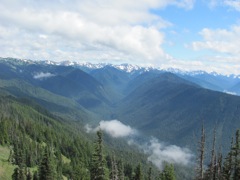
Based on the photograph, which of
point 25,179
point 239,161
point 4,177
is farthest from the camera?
point 4,177

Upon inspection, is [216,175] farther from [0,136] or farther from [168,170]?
[0,136]

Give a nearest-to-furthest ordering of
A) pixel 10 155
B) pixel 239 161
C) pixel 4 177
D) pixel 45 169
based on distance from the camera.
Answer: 1. pixel 239 161
2. pixel 45 169
3. pixel 4 177
4. pixel 10 155

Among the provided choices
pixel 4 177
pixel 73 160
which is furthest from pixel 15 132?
pixel 4 177

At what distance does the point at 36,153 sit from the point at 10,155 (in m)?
21.1

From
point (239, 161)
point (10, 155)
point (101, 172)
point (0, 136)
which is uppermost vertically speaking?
point (0, 136)

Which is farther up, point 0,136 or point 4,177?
point 0,136

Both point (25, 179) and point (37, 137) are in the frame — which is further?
point (37, 137)

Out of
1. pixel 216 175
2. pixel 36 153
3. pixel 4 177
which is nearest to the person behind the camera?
pixel 216 175

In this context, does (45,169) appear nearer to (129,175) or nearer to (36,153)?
(36,153)

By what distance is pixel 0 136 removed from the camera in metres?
158

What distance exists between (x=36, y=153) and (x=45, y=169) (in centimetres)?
10410

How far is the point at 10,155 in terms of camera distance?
441 ft

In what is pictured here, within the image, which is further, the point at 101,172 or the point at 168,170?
the point at 168,170

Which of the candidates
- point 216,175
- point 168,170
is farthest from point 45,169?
point 216,175
